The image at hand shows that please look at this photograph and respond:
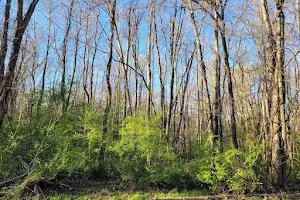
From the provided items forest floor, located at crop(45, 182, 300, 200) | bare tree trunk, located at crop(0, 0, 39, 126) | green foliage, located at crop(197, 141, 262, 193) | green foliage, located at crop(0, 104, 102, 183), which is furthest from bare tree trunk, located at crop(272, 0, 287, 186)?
bare tree trunk, located at crop(0, 0, 39, 126)

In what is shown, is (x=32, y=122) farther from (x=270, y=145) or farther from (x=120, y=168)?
(x=270, y=145)

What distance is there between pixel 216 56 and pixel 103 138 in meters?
4.34

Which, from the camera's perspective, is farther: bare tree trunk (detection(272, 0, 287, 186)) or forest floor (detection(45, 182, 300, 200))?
bare tree trunk (detection(272, 0, 287, 186))

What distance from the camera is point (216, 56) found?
26.0 feet

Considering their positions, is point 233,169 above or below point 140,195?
above

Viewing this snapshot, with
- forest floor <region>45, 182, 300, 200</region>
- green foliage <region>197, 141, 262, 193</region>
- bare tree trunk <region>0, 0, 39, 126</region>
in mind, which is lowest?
forest floor <region>45, 182, 300, 200</region>

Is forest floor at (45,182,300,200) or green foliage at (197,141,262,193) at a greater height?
green foliage at (197,141,262,193)

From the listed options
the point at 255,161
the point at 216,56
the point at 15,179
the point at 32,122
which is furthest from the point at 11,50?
the point at 255,161

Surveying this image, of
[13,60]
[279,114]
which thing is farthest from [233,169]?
[13,60]

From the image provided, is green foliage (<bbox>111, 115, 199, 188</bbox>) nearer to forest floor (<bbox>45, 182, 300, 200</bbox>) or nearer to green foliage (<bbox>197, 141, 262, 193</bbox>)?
forest floor (<bbox>45, 182, 300, 200</bbox>)

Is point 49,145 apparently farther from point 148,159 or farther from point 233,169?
point 233,169

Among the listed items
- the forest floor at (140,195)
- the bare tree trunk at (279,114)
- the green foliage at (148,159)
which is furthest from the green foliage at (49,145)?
the bare tree trunk at (279,114)

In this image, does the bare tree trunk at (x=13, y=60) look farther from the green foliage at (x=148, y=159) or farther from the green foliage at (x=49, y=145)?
the green foliage at (x=148, y=159)

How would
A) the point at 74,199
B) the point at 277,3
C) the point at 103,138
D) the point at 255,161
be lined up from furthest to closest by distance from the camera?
the point at 103,138 < the point at 277,3 < the point at 255,161 < the point at 74,199
